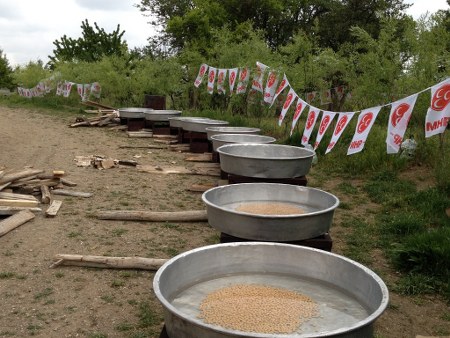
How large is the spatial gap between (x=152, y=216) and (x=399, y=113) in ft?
9.99

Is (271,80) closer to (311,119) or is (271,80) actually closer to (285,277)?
(311,119)

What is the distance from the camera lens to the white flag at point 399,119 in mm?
4910

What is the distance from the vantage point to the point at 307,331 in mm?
2244

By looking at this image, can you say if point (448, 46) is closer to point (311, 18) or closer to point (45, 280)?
point (45, 280)

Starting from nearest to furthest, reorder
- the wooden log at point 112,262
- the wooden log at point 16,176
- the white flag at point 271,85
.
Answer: the wooden log at point 112,262
the wooden log at point 16,176
the white flag at point 271,85

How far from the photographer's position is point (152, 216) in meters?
5.48

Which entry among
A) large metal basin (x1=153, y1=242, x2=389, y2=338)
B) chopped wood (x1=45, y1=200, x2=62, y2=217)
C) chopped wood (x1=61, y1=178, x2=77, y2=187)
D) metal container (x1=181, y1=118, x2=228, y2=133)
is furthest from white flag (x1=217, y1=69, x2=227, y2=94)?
large metal basin (x1=153, y1=242, x2=389, y2=338)

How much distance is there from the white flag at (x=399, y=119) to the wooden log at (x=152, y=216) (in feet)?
7.61

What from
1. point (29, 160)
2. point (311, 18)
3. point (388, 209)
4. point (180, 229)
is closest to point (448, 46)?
point (388, 209)

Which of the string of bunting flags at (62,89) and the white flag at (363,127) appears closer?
the white flag at (363,127)

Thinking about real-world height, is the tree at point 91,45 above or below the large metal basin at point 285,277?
above

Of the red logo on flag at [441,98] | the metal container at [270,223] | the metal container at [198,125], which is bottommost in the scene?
the metal container at [270,223]

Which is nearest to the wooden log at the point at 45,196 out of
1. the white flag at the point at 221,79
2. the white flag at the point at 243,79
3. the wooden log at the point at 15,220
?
the wooden log at the point at 15,220

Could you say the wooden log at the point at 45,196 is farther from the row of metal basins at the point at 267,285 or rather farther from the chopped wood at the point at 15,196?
the row of metal basins at the point at 267,285
